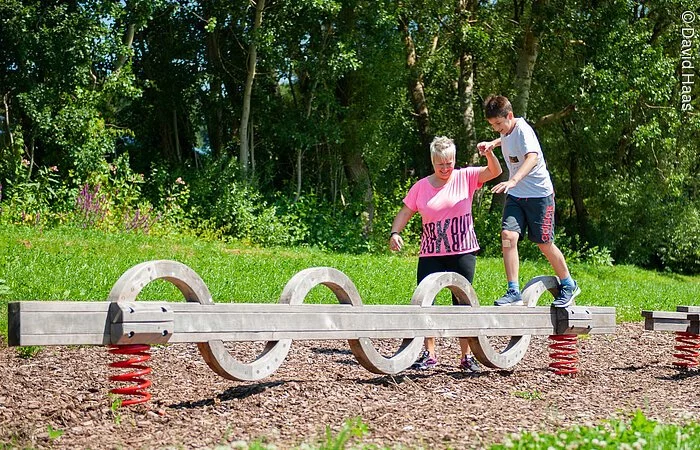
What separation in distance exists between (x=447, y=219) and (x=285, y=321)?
193 cm

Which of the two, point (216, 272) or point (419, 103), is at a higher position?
point (419, 103)

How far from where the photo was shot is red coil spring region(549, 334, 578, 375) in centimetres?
765

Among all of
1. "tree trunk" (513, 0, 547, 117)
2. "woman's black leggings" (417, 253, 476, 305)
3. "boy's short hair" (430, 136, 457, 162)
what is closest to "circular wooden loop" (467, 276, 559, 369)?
"woman's black leggings" (417, 253, 476, 305)

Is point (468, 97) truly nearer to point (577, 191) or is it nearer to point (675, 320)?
point (577, 191)

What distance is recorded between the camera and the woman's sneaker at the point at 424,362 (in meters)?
7.35

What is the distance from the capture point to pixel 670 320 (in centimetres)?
827

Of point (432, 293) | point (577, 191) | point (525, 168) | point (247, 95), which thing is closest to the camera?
point (432, 293)

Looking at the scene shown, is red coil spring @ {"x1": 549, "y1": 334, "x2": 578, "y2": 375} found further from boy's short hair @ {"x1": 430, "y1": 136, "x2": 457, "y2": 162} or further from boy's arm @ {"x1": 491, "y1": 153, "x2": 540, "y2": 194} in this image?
boy's short hair @ {"x1": 430, "y1": 136, "x2": 457, "y2": 162}

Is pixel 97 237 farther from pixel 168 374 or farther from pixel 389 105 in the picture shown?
pixel 389 105

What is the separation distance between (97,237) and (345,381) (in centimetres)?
946

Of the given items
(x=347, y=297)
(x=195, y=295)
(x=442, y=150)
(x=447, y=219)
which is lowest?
(x=347, y=297)

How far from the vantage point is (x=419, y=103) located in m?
26.7

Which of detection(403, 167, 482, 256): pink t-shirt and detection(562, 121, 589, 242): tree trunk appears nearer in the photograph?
detection(403, 167, 482, 256): pink t-shirt

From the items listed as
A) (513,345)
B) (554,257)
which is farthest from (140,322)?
(554,257)
